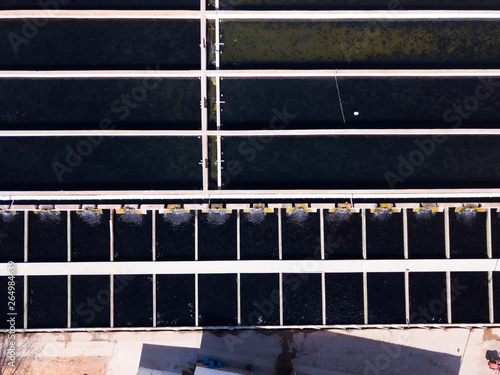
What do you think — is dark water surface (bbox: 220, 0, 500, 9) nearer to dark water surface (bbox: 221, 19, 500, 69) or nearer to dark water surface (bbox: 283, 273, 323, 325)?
dark water surface (bbox: 221, 19, 500, 69)

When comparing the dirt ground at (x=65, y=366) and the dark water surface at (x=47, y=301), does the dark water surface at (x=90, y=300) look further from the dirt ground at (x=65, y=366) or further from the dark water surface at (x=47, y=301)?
the dirt ground at (x=65, y=366)

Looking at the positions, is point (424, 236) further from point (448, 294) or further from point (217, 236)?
point (217, 236)

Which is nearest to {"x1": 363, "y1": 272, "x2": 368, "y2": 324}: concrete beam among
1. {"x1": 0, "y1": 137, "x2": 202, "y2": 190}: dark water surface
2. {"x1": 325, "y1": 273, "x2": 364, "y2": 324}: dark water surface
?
{"x1": 325, "y1": 273, "x2": 364, "y2": 324}: dark water surface

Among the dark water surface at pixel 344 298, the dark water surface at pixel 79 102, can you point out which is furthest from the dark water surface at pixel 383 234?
the dark water surface at pixel 79 102

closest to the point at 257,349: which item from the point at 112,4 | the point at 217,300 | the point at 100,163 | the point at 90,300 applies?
the point at 217,300

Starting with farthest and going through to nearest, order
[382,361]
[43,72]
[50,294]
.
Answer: [382,361]
[50,294]
[43,72]

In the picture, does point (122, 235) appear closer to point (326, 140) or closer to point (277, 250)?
point (277, 250)

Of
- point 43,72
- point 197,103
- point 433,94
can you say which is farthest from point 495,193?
point 43,72
